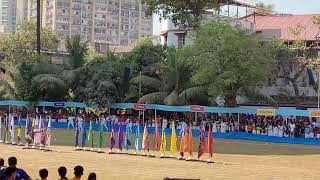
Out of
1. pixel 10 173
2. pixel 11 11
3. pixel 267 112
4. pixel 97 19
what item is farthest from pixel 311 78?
pixel 11 11

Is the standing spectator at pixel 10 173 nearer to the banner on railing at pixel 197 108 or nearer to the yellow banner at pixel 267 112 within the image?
the yellow banner at pixel 267 112

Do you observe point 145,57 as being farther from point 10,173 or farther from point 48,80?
point 10,173

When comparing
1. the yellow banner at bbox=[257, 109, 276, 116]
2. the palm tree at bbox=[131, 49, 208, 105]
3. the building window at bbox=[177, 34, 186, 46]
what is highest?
the building window at bbox=[177, 34, 186, 46]

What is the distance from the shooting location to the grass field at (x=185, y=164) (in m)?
22.2

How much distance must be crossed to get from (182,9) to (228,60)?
14781 millimetres

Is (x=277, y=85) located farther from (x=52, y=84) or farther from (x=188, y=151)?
(x=188, y=151)

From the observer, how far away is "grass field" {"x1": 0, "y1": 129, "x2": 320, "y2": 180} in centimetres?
2222

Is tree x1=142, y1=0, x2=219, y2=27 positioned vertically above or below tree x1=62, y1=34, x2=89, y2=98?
above

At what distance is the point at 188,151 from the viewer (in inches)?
1160

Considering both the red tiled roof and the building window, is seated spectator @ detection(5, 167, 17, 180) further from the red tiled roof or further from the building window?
the building window

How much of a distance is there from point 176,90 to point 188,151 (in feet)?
71.0

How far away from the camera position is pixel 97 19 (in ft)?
491

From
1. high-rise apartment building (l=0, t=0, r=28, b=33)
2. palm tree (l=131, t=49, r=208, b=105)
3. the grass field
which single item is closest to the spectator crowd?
the grass field

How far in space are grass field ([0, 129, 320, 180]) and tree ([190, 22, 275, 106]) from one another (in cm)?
1128
